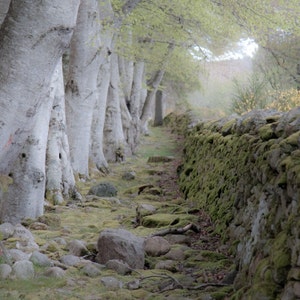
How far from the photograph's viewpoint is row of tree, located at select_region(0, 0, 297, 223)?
4254 millimetres

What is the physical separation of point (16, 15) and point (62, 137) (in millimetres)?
4656

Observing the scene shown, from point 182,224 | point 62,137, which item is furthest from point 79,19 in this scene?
point 182,224

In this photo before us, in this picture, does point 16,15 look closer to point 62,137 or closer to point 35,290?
point 35,290

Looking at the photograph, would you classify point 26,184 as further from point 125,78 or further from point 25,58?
point 125,78

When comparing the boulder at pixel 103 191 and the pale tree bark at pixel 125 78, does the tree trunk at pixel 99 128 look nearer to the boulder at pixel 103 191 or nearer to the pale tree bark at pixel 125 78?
the boulder at pixel 103 191

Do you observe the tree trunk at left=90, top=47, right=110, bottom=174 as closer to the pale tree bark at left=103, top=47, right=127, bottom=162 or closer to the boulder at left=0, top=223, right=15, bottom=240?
the pale tree bark at left=103, top=47, right=127, bottom=162

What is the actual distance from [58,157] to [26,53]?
14.0ft

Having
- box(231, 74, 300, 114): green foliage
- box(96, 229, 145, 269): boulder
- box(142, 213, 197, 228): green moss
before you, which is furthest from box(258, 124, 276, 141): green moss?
box(231, 74, 300, 114): green foliage

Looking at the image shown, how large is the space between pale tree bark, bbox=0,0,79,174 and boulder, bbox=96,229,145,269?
133 cm

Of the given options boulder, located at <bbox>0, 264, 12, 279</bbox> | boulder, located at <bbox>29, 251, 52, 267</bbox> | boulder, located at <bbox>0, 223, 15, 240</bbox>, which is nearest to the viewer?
boulder, located at <bbox>0, 264, 12, 279</bbox>

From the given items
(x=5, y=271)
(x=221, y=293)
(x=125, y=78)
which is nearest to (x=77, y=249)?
(x=5, y=271)

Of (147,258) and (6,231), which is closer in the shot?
(147,258)

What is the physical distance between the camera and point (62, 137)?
8758 mm

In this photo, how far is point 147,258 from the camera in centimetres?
511
